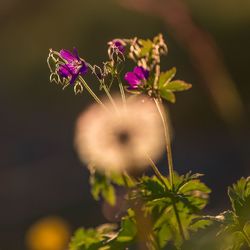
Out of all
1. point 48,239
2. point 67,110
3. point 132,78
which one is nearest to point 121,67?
point 132,78

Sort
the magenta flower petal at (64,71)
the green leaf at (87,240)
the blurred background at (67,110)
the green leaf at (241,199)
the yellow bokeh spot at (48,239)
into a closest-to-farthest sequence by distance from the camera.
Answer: the green leaf at (241,199)
the magenta flower petal at (64,71)
the green leaf at (87,240)
the yellow bokeh spot at (48,239)
the blurred background at (67,110)

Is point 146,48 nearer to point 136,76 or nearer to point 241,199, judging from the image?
point 136,76

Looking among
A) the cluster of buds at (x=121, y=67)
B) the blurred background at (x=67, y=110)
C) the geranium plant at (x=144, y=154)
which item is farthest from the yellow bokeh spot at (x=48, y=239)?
the cluster of buds at (x=121, y=67)

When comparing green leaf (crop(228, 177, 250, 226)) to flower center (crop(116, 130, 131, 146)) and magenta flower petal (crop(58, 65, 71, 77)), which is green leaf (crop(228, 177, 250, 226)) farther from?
magenta flower petal (crop(58, 65, 71, 77))

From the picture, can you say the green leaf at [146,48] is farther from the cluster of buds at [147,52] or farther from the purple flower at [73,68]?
the purple flower at [73,68]

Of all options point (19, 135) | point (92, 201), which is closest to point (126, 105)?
point (92, 201)
